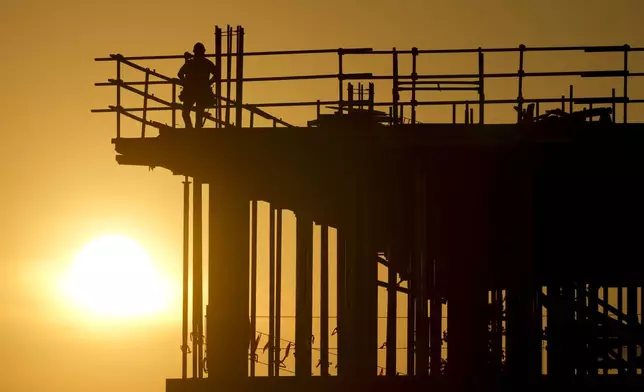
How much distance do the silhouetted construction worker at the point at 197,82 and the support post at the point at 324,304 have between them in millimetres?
5139

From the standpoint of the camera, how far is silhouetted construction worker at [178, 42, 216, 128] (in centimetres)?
2480

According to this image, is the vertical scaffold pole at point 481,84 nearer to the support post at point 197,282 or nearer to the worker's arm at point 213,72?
the worker's arm at point 213,72

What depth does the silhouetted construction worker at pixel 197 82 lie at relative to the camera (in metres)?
24.8

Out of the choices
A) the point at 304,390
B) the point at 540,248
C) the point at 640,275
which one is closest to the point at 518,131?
the point at 304,390

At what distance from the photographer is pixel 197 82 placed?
24859 millimetres

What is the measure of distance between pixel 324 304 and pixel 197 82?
7.32 meters

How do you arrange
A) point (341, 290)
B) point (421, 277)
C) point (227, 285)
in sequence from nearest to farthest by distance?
point (227, 285) < point (421, 277) < point (341, 290)

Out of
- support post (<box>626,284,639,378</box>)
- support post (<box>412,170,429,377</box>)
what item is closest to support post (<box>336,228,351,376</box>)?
support post (<box>626,284,639,378</box>)

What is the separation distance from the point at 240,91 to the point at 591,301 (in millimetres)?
16091

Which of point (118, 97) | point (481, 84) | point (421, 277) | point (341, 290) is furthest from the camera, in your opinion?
point (341, 290)

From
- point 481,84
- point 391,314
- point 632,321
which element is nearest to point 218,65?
point 481,84

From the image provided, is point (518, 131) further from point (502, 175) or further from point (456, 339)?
point (456, 339)

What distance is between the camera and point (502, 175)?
24859mm

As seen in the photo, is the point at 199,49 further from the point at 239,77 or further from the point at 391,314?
the point at 391,314
